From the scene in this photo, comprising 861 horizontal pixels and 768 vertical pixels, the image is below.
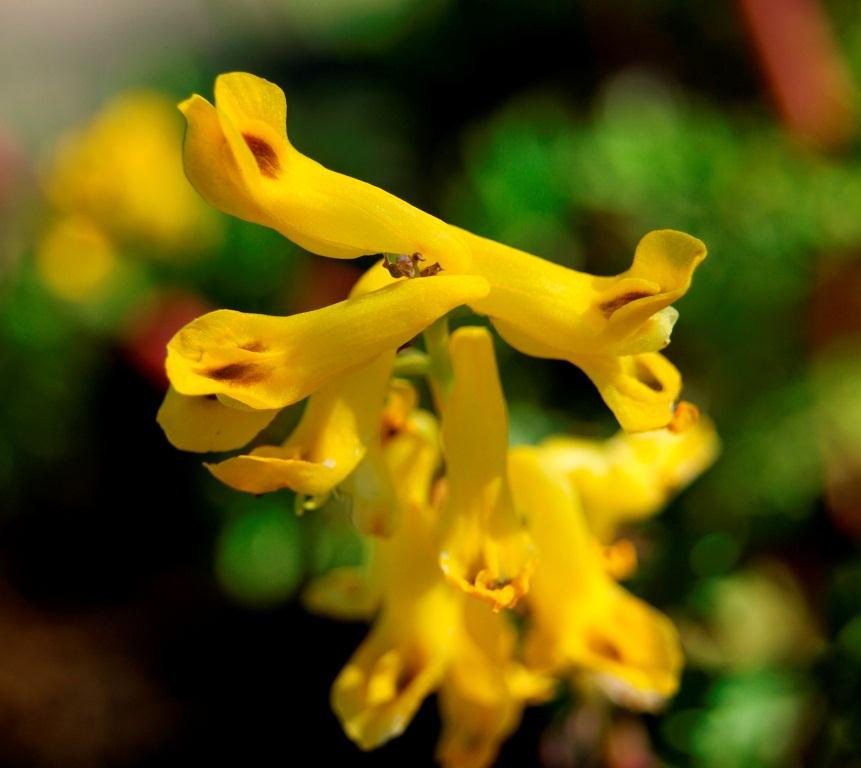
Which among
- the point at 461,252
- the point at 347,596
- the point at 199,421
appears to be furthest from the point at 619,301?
the point at 347,596

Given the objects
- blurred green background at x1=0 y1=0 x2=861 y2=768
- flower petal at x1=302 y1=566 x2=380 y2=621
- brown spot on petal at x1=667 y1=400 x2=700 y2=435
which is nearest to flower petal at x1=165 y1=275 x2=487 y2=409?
brown spot on petal at x1=667 y1=400 x2=700 y2=435

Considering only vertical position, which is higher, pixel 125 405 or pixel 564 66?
pixel 564 66

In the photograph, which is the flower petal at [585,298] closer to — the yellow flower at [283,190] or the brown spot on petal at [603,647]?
the yellow flower at [283,190]

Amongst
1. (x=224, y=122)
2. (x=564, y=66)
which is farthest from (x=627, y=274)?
(x=564, y=66)

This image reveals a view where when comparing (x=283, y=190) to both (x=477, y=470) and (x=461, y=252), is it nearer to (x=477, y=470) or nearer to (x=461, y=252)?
(x=461, y=252)

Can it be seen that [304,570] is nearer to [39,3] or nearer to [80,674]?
[80,674]

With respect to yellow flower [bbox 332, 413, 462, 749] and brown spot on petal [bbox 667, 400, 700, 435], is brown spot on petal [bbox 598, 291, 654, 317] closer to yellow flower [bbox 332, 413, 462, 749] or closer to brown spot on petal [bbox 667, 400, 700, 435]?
brown spot on petal [bbox 667, 400, 700, 435]

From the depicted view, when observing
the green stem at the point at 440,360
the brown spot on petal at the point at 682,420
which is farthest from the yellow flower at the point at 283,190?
the brown spot on petal at the point at 682,420
